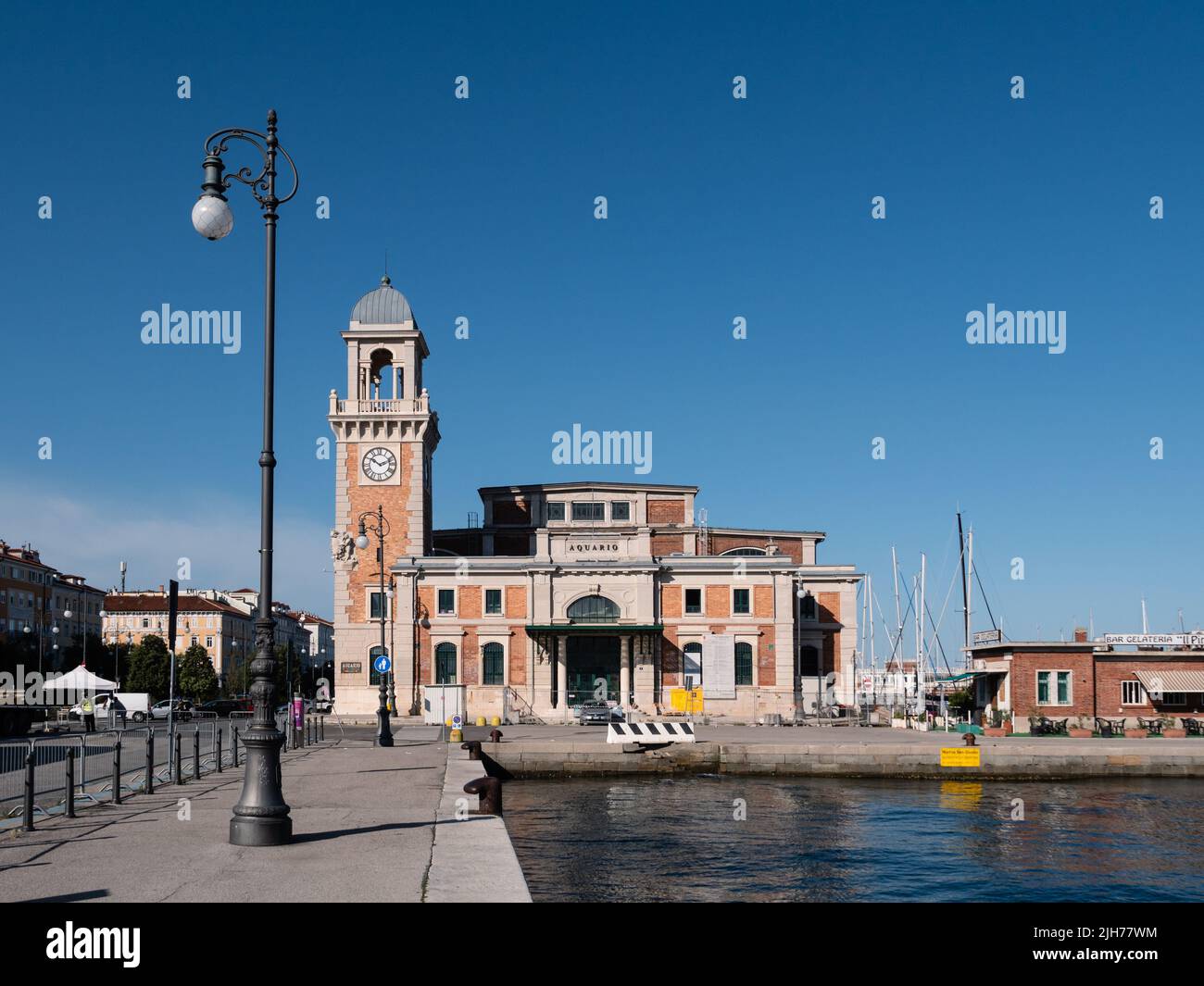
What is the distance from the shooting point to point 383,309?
69.9 metres

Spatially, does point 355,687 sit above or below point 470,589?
below

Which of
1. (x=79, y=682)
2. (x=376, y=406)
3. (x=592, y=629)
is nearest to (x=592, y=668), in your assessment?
(x=592, y=629)

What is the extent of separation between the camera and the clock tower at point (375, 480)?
65.2 m

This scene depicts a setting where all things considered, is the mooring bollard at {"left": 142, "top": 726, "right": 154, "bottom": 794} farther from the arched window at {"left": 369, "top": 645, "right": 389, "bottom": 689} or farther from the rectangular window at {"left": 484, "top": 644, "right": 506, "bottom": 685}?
the arched window at {"left": 369, "top": 645, "right": 389, "bottom": 689}

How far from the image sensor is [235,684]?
393 feet

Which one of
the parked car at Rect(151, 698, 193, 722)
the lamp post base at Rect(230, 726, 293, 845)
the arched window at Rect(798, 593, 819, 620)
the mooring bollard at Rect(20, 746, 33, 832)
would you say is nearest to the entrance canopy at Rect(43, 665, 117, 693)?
the parked car at Rect(151, 698, 193, 722)

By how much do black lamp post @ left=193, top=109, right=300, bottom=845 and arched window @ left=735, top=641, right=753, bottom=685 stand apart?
52035 millimetres

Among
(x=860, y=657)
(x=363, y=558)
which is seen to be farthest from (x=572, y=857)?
(x=860, y=657)

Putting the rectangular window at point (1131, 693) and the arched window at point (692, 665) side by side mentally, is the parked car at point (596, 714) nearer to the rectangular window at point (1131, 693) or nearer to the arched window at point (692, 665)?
the arched window at point (692, 665)

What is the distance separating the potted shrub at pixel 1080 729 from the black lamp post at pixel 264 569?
42.0 meters

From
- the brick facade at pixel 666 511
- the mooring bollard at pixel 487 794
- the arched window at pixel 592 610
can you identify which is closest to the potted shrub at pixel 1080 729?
the arched window at pixel 592 610

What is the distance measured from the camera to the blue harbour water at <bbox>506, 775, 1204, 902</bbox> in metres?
18.5

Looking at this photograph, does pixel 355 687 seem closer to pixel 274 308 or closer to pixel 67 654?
pixel 67 654
